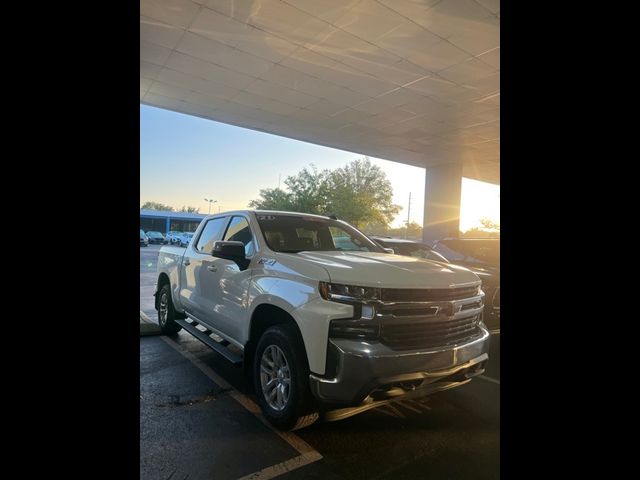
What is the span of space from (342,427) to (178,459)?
4.20 feet

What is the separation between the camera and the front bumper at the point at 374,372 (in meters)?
2.58

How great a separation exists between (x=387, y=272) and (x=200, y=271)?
2.58 metres

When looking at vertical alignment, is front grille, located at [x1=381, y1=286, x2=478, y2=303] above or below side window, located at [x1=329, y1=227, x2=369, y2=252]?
Result: below

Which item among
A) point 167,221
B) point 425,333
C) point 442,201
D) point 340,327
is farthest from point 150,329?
point 442,201

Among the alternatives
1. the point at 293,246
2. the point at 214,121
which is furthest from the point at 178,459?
the point at 214,121

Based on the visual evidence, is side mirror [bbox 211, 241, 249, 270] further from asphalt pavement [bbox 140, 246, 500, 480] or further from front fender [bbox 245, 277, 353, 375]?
asphalt pavement [bbox 140, 246, 500, 480]

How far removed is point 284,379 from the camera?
3.04 m

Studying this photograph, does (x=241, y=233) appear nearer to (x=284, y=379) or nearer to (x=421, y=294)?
(x=284, y=379)

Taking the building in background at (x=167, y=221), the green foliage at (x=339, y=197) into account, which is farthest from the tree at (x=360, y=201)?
the building in background at (x=167, y=221)

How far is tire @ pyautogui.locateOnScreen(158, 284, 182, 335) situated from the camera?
5.71 metres

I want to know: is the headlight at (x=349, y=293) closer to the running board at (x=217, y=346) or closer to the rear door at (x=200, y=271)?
the running board at (x=217, y=346)

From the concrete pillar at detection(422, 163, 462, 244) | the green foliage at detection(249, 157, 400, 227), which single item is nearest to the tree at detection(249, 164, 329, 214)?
the green foliage at detection(249, 157, 400, 227)

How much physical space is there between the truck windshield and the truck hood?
47 cm
